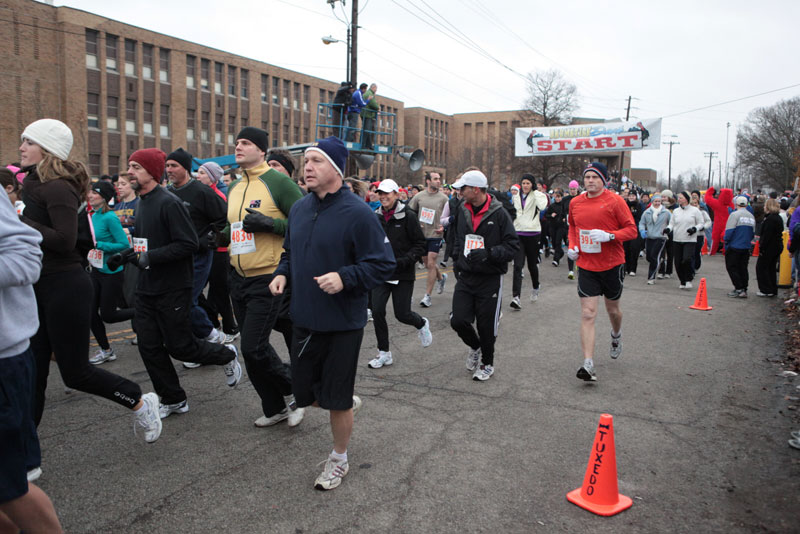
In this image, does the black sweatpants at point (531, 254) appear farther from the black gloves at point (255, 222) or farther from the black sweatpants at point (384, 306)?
the black gloves at point (255, 222)

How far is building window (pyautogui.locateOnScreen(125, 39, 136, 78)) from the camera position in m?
43.5

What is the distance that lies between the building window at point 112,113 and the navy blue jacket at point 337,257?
45255 millimetres

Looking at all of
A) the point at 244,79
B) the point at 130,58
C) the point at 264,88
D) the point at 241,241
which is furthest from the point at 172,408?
the point at 264,88

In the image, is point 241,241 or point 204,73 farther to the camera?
point 204,73

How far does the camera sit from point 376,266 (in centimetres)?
342

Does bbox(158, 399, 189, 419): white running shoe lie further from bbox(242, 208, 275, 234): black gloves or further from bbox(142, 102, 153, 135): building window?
bbox(142, 102, 153, 135): building window

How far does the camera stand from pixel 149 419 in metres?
4.01

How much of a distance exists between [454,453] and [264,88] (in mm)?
56436

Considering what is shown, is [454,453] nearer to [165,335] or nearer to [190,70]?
[165,335]

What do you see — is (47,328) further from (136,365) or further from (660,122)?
(660,122)

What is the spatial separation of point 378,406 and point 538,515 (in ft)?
6.56

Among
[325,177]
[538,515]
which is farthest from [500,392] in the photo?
[325,177]

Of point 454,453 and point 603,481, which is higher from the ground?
point 603,481

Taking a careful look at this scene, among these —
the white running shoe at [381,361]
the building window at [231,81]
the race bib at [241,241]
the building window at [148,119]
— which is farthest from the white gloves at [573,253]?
the building window at [231,81]
